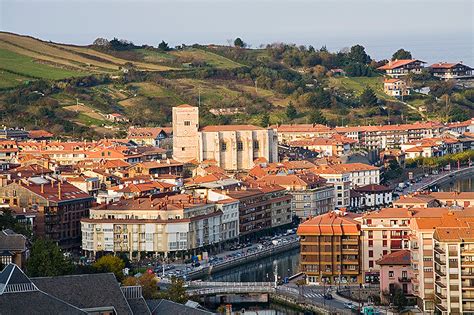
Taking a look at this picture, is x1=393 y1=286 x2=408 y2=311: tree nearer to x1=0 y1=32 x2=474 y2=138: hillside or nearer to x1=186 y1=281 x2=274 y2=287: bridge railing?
x1=186 y1=281 x2=274 y2=287: bridge railing

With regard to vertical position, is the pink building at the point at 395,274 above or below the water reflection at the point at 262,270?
above

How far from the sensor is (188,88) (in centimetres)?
10800

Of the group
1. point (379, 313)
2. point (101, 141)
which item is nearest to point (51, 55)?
point (101, 141)

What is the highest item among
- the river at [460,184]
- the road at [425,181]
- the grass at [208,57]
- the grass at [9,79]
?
the grass at [208,57]

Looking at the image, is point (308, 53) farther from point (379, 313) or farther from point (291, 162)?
point (379, 313)

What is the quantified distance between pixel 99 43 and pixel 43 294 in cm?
9203

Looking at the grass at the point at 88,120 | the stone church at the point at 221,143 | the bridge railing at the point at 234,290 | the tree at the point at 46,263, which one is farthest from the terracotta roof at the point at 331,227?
the grass at the point at 88,120

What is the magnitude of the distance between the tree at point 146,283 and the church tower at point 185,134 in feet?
123

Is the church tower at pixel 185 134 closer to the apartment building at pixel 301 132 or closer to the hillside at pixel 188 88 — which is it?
the hillside at pixel 188 88

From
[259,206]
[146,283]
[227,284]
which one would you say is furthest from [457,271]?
[259,206]

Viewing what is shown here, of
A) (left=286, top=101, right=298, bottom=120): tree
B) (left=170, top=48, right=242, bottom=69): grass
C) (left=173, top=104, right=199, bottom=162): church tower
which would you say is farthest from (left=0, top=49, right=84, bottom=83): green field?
(left=173, top=104, right=199, bottom=162): church tower

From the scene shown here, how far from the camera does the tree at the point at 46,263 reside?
41.0m

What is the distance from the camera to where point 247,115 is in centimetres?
10225

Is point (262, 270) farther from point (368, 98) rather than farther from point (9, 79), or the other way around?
point (368, 98)
